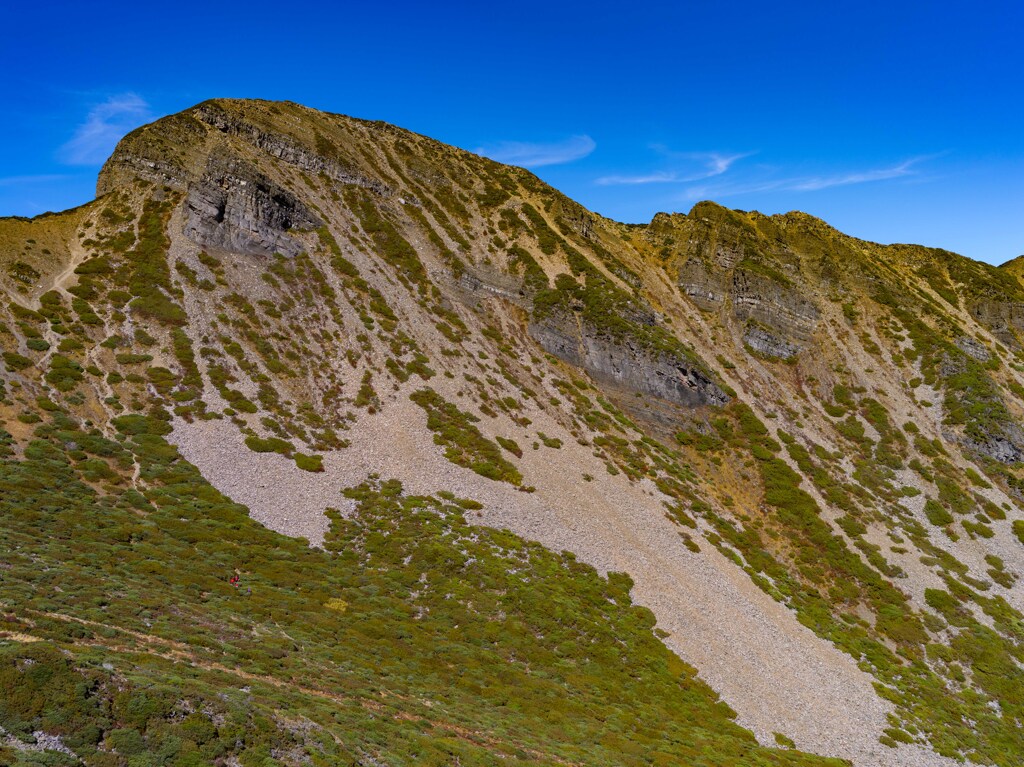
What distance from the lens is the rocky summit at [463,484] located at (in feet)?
80.2

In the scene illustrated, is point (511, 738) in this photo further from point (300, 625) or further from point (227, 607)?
point (227, 607)

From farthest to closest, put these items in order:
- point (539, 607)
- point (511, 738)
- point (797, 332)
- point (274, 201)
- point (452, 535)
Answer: point (797, 332) → point (274, 201) → point (452, 535) → point (539, 607) → point (511, 738)

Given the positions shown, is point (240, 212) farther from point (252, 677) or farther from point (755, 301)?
point (755, 301)

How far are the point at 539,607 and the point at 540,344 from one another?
47.4m

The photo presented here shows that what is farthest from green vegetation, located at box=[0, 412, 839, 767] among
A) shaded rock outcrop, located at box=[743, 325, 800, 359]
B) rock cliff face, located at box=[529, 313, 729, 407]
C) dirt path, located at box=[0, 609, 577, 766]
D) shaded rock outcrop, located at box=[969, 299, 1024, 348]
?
shaded rock outcrop, located at box=[969, 299, 1024, 348]

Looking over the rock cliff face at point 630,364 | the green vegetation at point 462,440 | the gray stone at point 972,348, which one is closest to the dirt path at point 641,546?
the green vegetation at point 462,440

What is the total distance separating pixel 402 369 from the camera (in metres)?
65.9

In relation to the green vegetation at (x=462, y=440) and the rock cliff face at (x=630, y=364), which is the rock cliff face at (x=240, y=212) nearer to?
the green vegetation at (x=462, y=440)

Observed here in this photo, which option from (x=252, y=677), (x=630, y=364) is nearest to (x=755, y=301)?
(x=630, y=364)

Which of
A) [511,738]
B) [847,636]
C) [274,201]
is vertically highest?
[274,201]

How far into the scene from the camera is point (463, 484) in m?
51.4

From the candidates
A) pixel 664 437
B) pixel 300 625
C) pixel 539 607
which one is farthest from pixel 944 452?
pixel 300 625

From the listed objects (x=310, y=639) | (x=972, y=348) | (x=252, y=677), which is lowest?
(x=310, y=639)

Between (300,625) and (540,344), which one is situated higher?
(540,344)
